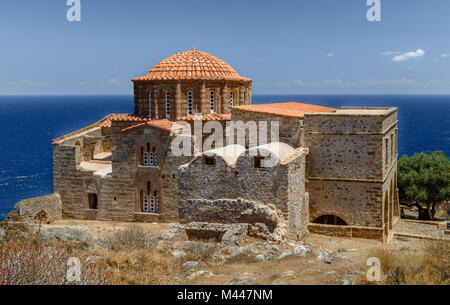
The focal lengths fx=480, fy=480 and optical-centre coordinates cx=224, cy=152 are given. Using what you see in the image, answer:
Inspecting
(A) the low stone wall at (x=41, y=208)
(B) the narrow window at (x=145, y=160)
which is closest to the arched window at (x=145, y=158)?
(B) the narrow window at (x=145, y=160)

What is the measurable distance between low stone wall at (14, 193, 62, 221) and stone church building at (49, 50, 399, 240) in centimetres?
43

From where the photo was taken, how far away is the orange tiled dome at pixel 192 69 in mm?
24641

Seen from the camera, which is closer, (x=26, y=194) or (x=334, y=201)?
(x=334, y=201)

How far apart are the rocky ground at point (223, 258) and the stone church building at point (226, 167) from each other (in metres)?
1.25

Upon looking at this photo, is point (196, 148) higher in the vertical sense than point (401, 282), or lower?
higher

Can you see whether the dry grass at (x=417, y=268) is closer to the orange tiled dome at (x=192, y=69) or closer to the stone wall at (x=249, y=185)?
the stone wall at (x=249, y=185)

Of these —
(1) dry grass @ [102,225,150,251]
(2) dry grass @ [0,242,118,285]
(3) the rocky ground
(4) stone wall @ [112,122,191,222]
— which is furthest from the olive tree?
(2) dry grass @ [0,242,118,285]

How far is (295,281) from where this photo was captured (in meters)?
11.0

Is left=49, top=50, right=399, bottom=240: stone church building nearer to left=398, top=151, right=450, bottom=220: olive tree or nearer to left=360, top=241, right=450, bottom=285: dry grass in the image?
left=398, top=151, right=450, bottom=220: olive tree

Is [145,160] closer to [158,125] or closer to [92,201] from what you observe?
[158,125]

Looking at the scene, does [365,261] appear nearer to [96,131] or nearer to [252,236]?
[252,236]
